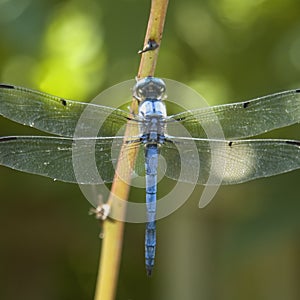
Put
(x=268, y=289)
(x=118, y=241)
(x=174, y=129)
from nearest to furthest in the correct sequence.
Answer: (x=118, y=241), (x=174, y=129), (x=268, y=289)

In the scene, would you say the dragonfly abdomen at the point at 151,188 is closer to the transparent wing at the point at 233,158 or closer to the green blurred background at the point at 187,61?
the transparent wing at the point at 233,158

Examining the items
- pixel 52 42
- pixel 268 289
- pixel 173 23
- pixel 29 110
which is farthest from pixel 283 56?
pixel 268 289

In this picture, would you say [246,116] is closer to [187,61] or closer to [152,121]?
[152,121]

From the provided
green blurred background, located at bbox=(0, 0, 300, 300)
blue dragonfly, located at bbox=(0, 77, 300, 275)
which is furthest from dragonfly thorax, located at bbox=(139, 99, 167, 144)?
green blurred background, located at bbox=(0, 0, 300, 300)

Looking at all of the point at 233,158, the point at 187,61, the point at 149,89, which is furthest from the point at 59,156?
the point at 187,61

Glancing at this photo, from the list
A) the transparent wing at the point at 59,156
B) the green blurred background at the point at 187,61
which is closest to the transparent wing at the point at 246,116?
the transparent wing at the point at 59,156

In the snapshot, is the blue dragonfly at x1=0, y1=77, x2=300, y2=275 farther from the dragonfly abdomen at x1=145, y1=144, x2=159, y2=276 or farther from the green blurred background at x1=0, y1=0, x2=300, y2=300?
the green blurred background at x1=0, y1=0, x2=300, y2=300

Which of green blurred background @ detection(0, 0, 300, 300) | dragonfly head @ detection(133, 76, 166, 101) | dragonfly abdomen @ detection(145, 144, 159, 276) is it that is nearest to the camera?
dragonfly head @ detection(133, 76, 166, 101)

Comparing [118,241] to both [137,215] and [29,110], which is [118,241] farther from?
[137,215]
